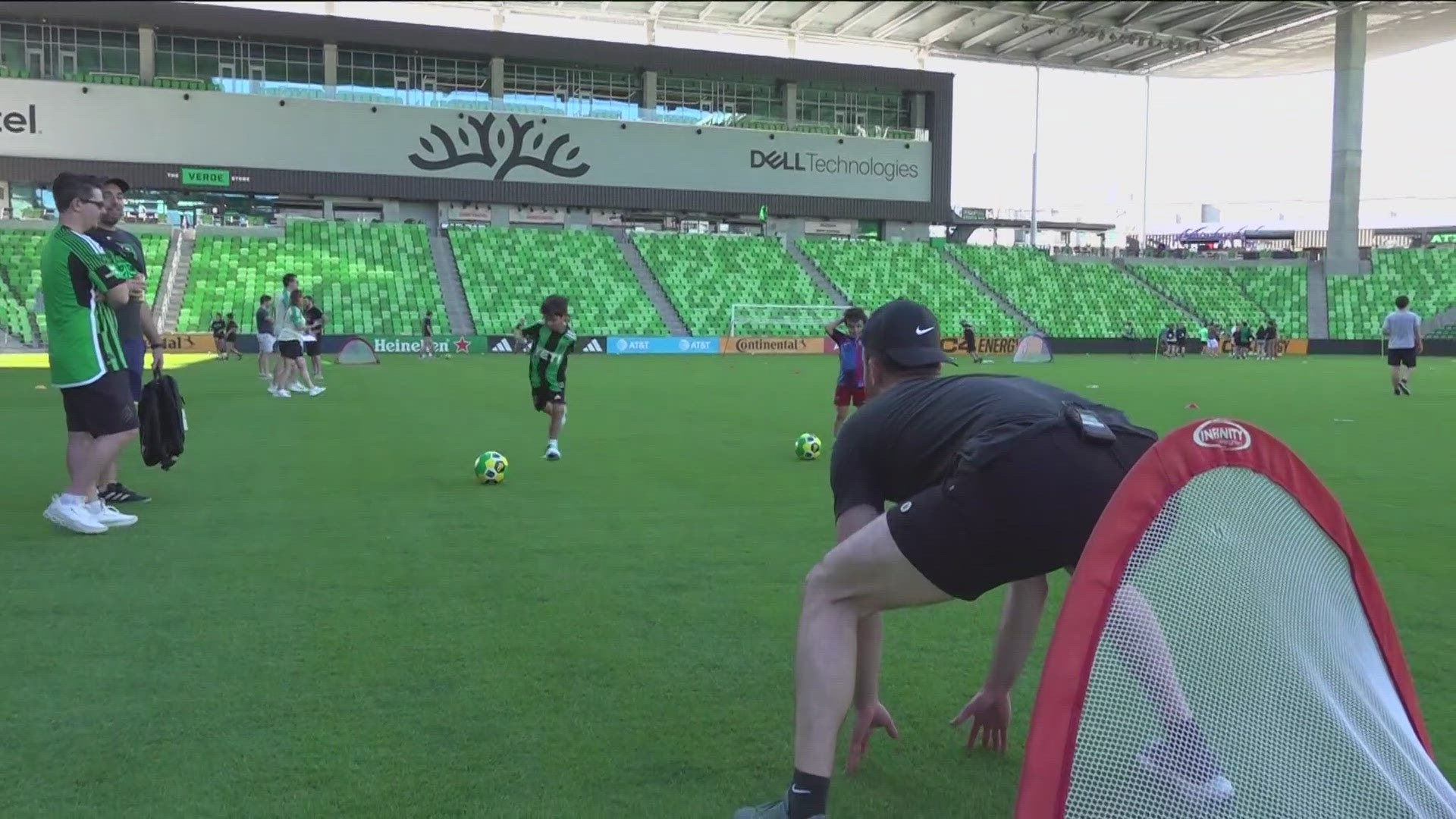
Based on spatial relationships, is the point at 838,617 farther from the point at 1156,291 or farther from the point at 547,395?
the point at 1156,291

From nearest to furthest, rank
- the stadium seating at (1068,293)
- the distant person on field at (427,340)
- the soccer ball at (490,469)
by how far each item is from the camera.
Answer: the soccer ball at (490,469) → the distant person on field at (427,340) → the stadium seating at (1068,293)

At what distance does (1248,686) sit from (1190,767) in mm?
243

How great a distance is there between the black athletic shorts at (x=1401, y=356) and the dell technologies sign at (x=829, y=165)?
31.8m

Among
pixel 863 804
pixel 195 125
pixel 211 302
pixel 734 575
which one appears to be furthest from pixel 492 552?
pixel 195 125

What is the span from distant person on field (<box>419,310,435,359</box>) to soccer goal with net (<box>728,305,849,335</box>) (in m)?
11.6

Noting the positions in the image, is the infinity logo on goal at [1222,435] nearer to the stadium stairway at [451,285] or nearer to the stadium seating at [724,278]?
the stadium stairway at [451,285]

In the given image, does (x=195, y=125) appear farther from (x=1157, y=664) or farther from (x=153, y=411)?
(x=1157, y=664)

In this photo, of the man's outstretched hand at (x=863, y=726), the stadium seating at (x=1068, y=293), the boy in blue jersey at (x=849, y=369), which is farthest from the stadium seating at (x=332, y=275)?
the man's outstretched hand at (x=863, y=726)

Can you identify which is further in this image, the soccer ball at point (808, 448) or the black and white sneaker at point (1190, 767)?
the soccer ball at point (808, 448)

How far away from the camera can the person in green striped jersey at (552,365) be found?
10195 mm

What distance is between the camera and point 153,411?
7.34 m

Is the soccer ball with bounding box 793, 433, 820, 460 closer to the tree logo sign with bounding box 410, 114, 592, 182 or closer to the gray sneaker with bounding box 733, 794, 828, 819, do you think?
the gray sneaker with bounding box 733, 794, 828, 819

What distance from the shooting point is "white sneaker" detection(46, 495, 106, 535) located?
6453mm

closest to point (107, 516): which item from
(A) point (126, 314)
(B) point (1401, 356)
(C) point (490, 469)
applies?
(A) point (126, 314)
